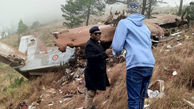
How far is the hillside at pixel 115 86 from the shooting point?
9.19 feet

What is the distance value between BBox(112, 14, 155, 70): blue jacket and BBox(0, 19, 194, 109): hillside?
0.99m

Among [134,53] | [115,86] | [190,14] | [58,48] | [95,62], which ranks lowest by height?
[115,86]

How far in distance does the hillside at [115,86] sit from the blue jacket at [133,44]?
0.99m

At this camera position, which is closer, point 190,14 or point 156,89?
point 156,89

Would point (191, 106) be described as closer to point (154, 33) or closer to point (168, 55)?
point (168, 55)

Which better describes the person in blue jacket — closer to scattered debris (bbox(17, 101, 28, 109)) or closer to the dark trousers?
the dark trousers

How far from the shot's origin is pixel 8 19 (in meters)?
131

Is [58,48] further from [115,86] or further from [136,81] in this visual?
[136,81]

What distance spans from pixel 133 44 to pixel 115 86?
1861 millimetres

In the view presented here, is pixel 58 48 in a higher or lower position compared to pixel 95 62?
lower

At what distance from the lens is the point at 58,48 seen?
516 cm

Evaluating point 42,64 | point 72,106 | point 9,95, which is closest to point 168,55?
point 72,106

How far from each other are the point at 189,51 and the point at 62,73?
3805mm

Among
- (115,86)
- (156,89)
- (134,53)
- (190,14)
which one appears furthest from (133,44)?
(190,14)
